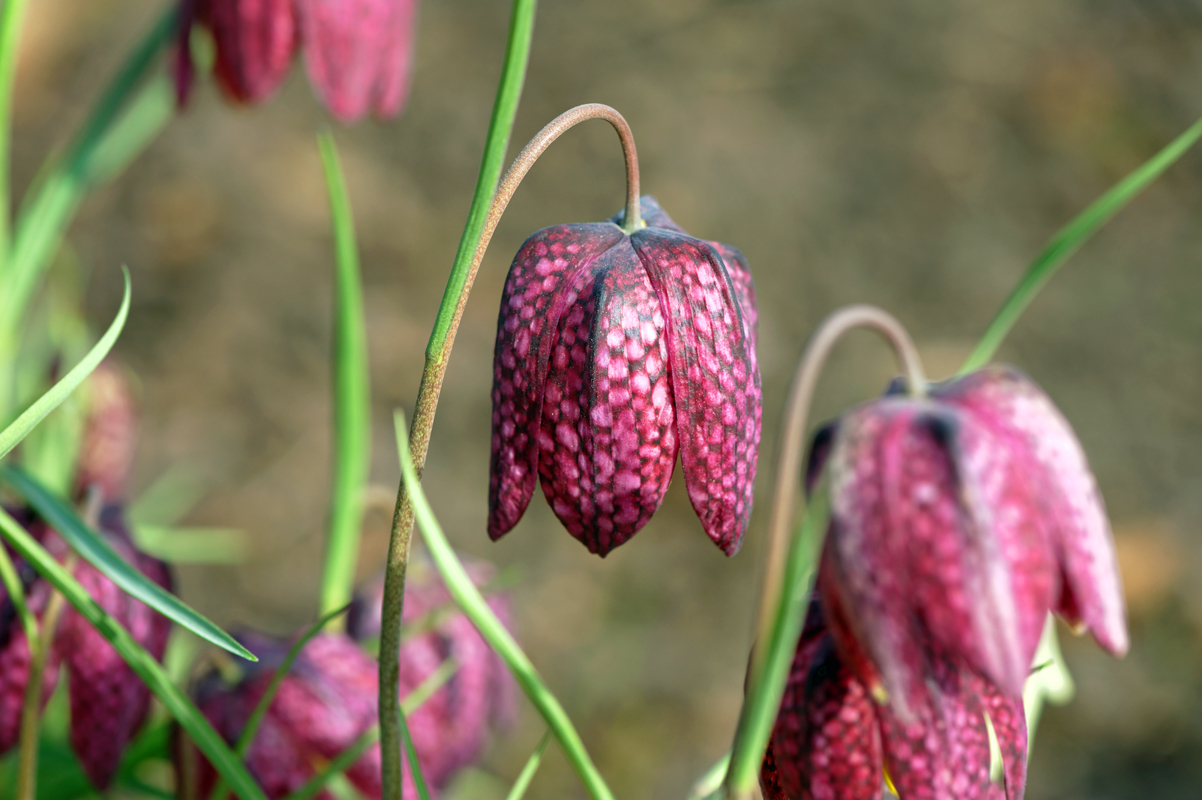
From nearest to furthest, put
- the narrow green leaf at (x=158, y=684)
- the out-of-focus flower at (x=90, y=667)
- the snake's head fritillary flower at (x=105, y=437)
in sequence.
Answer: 1. the narrow green leaf at (x=158, y=684)
2. the out-of-focus flower at (x=90, y=667)
3. the snake's head fritillary flower at (x=105, y=437)

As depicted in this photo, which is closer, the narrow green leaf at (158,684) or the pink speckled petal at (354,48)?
the narrow green leaf at (158,684)

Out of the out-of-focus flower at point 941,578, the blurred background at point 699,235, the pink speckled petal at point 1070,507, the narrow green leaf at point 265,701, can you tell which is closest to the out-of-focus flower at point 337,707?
the narrow green leaf at point 265,701

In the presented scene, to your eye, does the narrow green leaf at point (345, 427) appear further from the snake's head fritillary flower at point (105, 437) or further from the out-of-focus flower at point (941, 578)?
the out-of-focus flower at point (941, 578)

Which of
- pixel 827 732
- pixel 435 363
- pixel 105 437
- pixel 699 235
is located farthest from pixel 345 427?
pixel 699 235

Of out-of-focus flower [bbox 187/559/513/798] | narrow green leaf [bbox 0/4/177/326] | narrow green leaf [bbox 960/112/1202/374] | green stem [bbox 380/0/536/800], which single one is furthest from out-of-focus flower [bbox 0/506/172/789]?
narrow green leaf [bbox 960/112/1202/374]

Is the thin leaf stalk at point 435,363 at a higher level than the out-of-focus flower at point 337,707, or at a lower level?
higher

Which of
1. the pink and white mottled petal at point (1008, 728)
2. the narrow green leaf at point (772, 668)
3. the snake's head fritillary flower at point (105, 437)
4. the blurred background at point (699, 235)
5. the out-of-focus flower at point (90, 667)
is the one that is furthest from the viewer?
the blurred background at point (699, 235)
